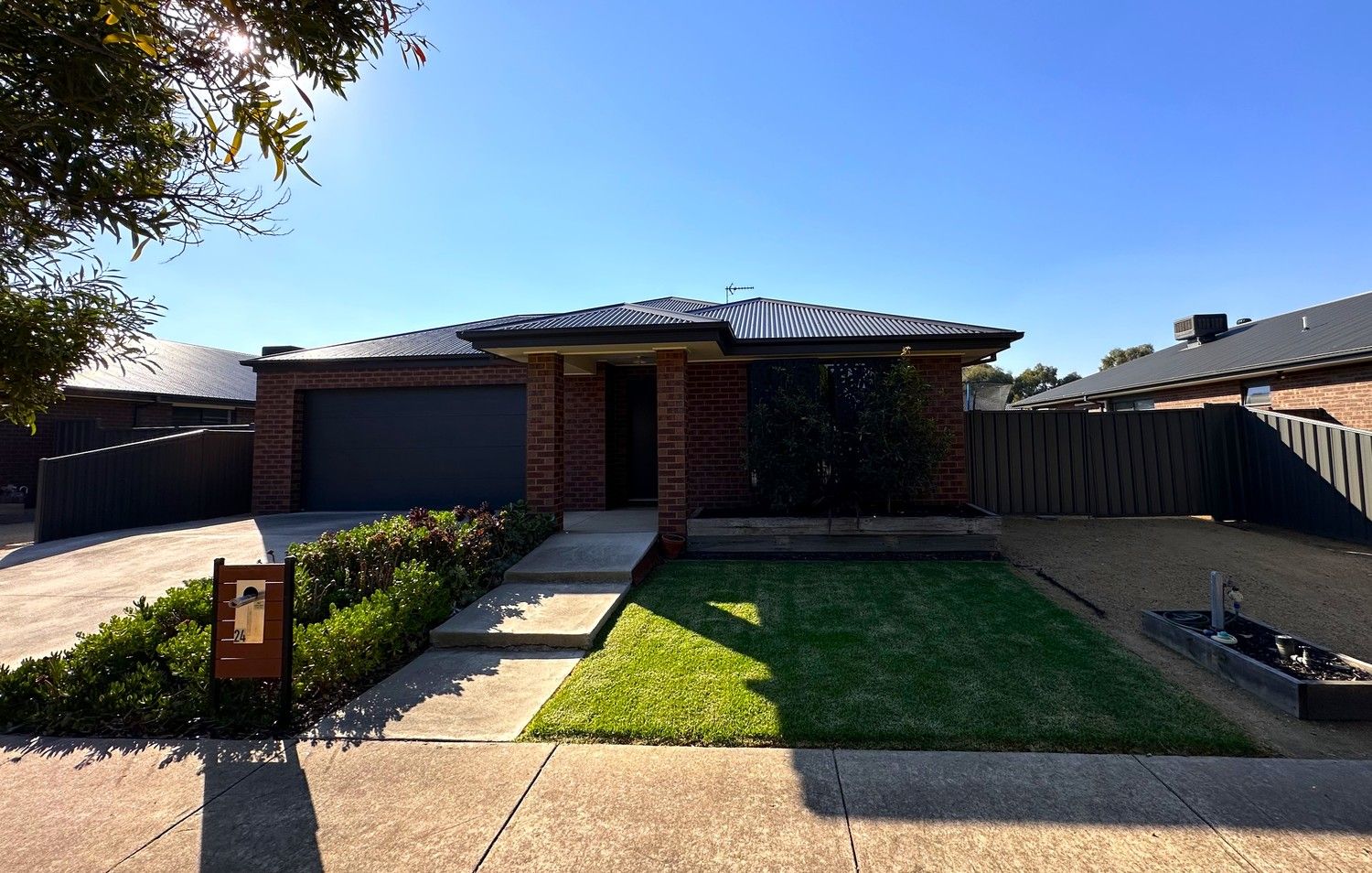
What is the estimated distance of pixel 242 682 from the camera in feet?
11.8

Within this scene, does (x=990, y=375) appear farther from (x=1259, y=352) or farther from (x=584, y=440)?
(x=584, y=440)

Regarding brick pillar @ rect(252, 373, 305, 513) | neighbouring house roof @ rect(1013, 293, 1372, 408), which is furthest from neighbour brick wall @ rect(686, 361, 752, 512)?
neighbouring house roof @ rect(1013, 293, 1372, 408)

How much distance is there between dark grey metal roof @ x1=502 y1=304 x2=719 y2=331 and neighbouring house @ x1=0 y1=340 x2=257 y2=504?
7.59 meters

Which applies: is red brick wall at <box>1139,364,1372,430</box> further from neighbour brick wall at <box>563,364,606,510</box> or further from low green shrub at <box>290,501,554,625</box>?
low green shrub at <box>290,501,554,625</box>

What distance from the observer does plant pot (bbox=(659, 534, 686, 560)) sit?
7301mm

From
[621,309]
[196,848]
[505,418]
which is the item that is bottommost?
[196,848]

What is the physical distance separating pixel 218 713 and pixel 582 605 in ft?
8.67

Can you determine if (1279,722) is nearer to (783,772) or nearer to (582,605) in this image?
(783,772)

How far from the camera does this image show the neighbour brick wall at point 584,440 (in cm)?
1023

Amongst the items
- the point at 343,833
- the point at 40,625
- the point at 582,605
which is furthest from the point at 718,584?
the point at 40,625

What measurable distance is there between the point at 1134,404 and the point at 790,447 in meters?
15.9

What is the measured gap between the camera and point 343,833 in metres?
2.41

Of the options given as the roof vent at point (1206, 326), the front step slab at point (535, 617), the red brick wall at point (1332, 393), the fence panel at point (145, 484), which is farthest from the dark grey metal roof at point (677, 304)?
the roof vent at point (1206, 326)

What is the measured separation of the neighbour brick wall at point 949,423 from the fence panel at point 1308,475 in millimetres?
5086
